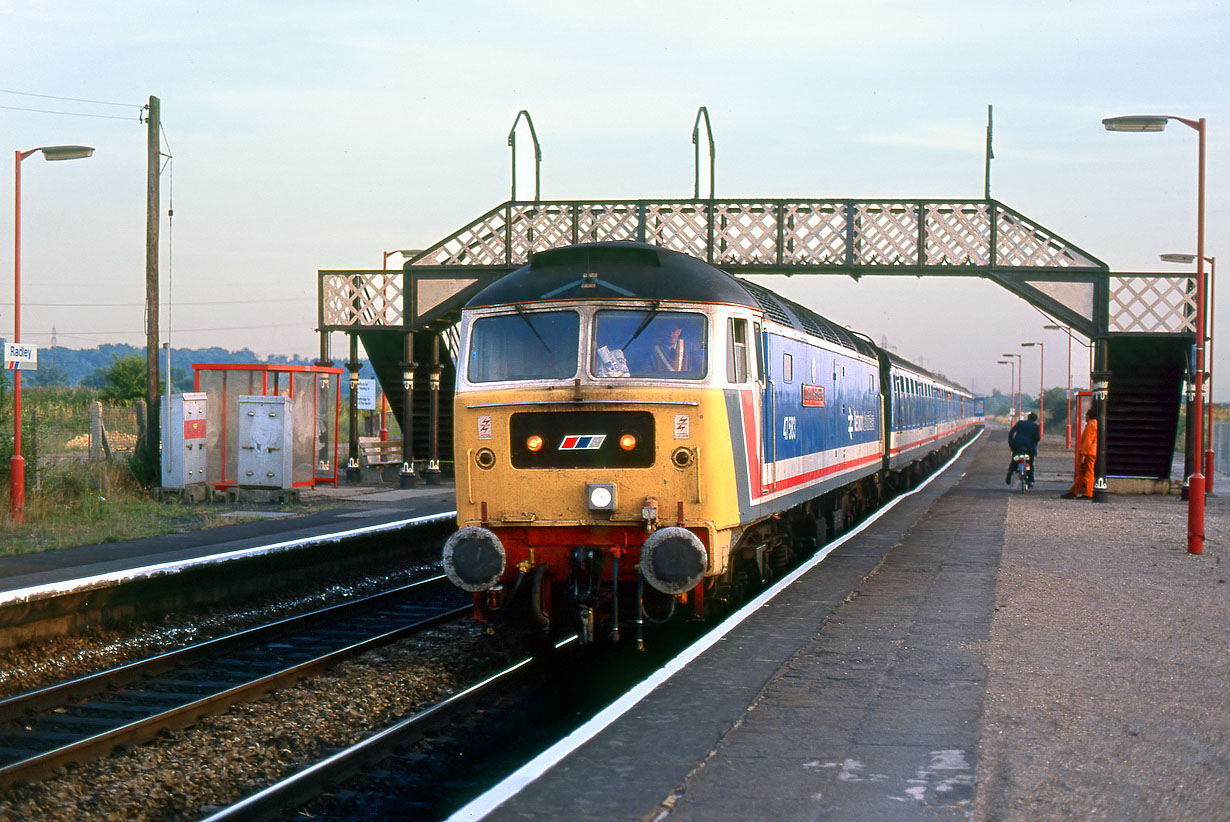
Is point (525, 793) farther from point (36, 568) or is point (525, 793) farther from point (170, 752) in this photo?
point (36, 568)

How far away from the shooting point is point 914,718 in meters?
6.74

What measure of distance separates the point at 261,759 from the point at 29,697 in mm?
2133

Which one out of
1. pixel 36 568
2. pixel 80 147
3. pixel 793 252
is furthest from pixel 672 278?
pixel 793 252

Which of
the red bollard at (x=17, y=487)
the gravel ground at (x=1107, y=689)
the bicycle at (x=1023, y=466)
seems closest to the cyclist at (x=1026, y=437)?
the bicycle at (x=1023, y=466)

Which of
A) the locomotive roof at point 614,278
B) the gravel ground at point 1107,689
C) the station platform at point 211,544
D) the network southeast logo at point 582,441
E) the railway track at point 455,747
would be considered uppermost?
the locomotive roof at point 614,278

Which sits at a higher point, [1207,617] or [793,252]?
[793,252]

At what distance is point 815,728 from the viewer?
21.5 ft

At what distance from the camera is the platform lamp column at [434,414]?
27.4 metres

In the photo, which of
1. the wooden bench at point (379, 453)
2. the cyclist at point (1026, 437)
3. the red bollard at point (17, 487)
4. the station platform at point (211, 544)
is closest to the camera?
the station platform at point (211, 544)

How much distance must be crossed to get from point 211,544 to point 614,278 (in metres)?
8.04

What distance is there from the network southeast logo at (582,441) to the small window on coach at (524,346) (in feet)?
1.55

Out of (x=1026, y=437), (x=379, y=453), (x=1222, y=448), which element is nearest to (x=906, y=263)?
(x=1026, y=437)

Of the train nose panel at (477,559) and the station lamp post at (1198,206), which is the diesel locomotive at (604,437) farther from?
the station lamp post at (1198,206)

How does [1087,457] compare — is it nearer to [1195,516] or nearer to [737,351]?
[1195,516]
